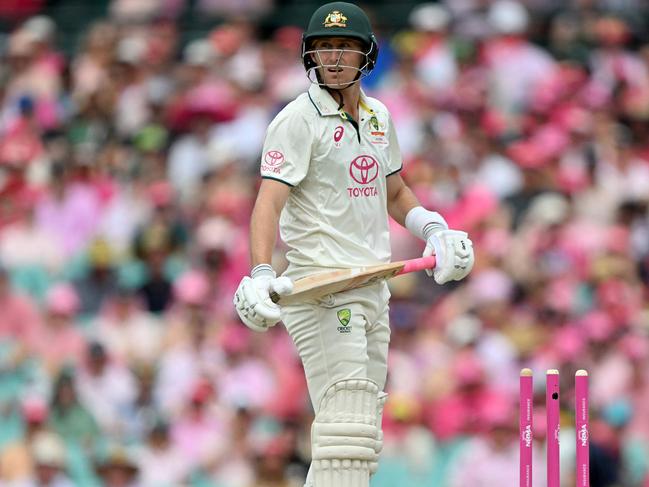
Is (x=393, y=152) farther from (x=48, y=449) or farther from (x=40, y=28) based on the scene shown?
(x=40, y=28)

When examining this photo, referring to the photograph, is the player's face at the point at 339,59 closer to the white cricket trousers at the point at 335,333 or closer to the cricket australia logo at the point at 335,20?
the cricket australia logo at the point at 335,20

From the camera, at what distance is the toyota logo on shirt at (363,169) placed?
7059 mm

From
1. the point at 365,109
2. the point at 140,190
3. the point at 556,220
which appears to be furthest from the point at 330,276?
the point at 140,190

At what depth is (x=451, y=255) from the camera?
7.04 metres

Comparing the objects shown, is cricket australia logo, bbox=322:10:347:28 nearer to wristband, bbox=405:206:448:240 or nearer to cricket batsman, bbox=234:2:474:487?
cricket batsman, bbox=234:2:474:487

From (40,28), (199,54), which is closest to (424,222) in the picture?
(199,54)

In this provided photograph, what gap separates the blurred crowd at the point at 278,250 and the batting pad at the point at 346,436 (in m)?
3.43

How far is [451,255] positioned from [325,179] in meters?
0.62

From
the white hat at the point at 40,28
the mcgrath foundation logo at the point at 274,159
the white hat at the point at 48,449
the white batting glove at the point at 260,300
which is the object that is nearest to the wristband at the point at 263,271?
the white batting glove at the point at 260,300

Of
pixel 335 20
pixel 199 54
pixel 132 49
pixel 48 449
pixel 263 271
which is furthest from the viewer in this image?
pixel 132 49

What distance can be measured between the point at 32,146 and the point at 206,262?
2.77 m

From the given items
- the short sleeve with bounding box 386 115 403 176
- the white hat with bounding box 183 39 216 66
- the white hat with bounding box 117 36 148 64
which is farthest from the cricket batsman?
the white hat with bounding box 117 36 148 64

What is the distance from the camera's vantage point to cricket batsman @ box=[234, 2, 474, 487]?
22.5 ft

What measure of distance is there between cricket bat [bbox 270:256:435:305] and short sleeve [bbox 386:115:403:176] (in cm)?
59
